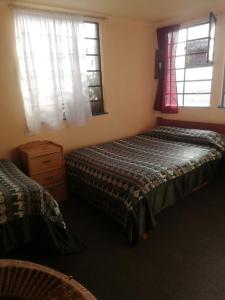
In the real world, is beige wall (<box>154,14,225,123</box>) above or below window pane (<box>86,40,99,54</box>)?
below

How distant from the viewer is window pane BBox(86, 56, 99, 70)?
3.16 m

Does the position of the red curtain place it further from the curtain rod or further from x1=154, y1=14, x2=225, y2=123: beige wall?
the curtain rod

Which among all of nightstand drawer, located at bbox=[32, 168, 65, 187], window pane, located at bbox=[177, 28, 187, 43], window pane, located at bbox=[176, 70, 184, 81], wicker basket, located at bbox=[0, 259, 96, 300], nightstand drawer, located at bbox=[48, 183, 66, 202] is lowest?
nightstand drawer, located at bbox=[48, 183, 66, 202]

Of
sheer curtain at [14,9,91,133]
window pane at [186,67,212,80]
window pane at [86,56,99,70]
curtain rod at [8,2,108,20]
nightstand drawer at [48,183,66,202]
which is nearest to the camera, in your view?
curtain rod at [8,2,108,20]

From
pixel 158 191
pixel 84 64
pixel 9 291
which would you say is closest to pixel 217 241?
pixel 158 191

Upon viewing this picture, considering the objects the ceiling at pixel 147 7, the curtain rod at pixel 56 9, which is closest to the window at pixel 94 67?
the curtain rod at pixel 56 9

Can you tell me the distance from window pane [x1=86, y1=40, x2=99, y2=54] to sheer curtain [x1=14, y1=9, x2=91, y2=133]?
167 millimetres

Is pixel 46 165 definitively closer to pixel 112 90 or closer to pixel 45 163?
pixel 45 163

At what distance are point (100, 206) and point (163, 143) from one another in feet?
4.62

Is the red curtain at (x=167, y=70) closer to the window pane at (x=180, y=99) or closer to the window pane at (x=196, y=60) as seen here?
the window pane at (x=180, y=99)

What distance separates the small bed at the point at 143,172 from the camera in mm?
2033

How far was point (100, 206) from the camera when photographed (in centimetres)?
237

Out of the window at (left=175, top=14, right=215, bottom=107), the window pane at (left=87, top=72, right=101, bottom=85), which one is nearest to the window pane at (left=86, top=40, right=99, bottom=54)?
the window pane at (left=87, top=72, right=101, bottom=85)

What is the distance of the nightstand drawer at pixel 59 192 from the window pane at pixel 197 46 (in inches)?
108
